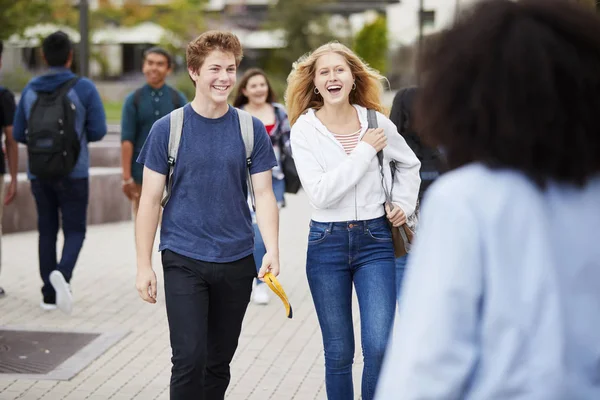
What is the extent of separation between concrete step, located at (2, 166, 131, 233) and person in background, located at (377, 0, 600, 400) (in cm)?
998

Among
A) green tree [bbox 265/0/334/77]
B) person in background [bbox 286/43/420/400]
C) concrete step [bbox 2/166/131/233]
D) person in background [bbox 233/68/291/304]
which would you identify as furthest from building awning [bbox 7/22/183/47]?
person in background [bbox 286/43/420/400]

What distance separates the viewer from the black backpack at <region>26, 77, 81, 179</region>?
726 cm

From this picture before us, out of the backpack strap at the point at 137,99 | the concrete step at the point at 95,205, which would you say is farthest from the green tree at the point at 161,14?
the backpack strap at the point at 137,99

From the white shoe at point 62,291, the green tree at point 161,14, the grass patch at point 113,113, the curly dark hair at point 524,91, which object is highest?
the curly dark hair at point 524,91

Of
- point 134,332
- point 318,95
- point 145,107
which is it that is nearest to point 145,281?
point 318,95

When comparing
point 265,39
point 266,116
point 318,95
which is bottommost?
point 265,39

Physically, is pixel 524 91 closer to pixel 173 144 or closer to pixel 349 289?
pixel 173 144

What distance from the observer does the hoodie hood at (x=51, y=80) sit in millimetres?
7449

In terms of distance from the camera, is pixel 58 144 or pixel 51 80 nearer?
pixel 58 144

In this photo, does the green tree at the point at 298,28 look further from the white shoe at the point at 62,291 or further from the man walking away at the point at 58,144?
the white shoe at the point at 62,291

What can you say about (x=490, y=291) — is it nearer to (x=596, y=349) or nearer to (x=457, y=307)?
(x=457, y=307)

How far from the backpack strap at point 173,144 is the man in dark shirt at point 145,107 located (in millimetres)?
3968

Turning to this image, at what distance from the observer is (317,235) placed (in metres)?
4.34

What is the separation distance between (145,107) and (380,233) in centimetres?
421
